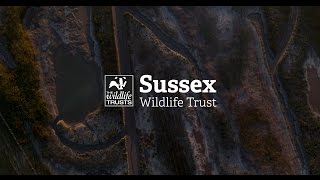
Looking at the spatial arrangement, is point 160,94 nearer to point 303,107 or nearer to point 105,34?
point 105,34

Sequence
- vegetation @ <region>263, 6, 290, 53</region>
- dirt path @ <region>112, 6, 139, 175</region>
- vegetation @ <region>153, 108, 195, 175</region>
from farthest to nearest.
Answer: vegetation @ <region>263, 6, 290, 53</region>
dirt path @ <region>112, 6, 139, 175</region>
vegetation @ <region>153, 108, 195, 175</region>

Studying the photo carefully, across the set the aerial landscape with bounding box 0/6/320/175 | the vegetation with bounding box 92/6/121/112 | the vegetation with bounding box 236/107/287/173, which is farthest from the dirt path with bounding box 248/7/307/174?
the vegetation with bounding box 92/6/121/112

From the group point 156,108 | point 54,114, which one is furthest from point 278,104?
point 54,114

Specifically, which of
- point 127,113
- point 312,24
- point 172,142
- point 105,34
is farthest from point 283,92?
point 105,34

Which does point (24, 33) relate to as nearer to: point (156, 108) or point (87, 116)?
point (87, 116)

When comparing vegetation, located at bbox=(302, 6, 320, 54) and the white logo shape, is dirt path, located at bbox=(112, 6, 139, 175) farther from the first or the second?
vegetation, located at bbox=(302, 6, 320, 54)
